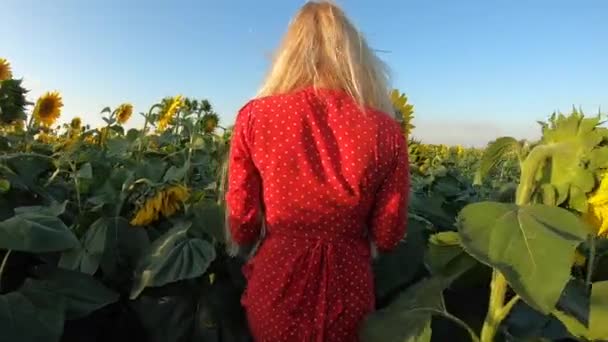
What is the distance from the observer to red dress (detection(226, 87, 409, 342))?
6.15 feet

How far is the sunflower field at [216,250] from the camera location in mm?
1172

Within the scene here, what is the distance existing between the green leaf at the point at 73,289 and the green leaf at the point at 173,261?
96 mm

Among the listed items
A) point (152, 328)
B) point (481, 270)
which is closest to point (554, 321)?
point (481, 270)

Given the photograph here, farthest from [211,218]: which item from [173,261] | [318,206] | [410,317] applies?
[410,317]

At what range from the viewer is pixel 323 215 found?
188 centimetres

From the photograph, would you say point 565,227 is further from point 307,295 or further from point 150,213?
point 150,213

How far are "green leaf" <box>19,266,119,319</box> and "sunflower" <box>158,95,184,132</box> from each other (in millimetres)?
1852

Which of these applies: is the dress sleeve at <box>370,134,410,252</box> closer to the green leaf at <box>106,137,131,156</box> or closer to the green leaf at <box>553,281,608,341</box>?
the green leaf at <box>553,281,608,341</box>

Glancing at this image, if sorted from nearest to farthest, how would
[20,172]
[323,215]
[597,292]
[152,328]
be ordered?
[597,292]
[323,215]
[152,328]
[20,172]

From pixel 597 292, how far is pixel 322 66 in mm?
952

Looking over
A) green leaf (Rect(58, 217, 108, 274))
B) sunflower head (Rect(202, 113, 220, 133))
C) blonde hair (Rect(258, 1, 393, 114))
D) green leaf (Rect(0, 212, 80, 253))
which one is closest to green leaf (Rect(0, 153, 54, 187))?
green leaf (Rect(58, 217, 108, 274))

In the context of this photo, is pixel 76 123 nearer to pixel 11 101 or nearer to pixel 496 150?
pixel 11 101

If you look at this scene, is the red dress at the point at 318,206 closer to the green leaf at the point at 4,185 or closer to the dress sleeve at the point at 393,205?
the dress sleeve at the point at 393,205

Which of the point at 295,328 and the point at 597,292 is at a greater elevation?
the point at 597,292
